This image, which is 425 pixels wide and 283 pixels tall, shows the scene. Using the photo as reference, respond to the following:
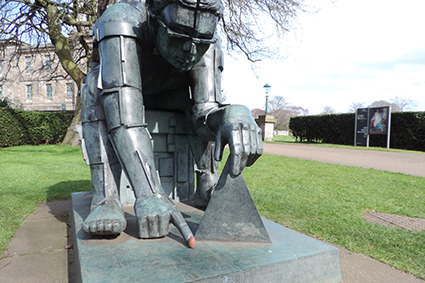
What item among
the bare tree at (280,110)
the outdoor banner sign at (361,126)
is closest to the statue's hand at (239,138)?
the outdoor banner sign at (361,126)

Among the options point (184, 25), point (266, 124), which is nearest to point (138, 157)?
point (184, 25)

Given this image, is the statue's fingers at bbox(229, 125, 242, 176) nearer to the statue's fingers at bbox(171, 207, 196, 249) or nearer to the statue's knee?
the statue's fingers at bbox(171, 207, 196, 249)

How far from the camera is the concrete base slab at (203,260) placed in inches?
45.3

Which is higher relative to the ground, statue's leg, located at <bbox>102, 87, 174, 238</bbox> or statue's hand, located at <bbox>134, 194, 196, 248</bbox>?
statue's leg, located at <bbox>102, 87, 174, 238</bbox>

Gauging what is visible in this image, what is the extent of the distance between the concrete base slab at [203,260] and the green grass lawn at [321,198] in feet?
2.93

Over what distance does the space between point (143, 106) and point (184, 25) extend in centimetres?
57

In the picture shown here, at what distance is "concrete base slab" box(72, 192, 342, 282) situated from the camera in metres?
1.15

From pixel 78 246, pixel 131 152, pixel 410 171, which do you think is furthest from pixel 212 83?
pixel 410 171

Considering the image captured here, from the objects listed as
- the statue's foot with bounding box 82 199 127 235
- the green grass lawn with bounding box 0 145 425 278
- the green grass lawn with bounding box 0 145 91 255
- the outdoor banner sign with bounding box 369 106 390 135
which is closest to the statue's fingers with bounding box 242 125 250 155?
the statue's foot with bounding box 82 199 127 235

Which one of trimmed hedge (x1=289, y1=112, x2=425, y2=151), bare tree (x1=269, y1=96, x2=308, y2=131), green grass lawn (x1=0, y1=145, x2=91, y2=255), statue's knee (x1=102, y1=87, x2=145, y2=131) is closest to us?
statue's knee (x1=102, y1=87, x2=145, y2=131)

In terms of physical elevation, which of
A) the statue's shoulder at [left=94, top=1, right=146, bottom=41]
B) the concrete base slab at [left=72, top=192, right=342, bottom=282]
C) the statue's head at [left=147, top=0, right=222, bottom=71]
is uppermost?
the statue's shoulder at [left=94, top=1, right=146, bottom=41]

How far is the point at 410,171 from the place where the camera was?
24.1ft

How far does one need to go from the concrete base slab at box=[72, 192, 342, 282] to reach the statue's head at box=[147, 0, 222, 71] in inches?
38.4

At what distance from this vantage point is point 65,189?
4562 mm
